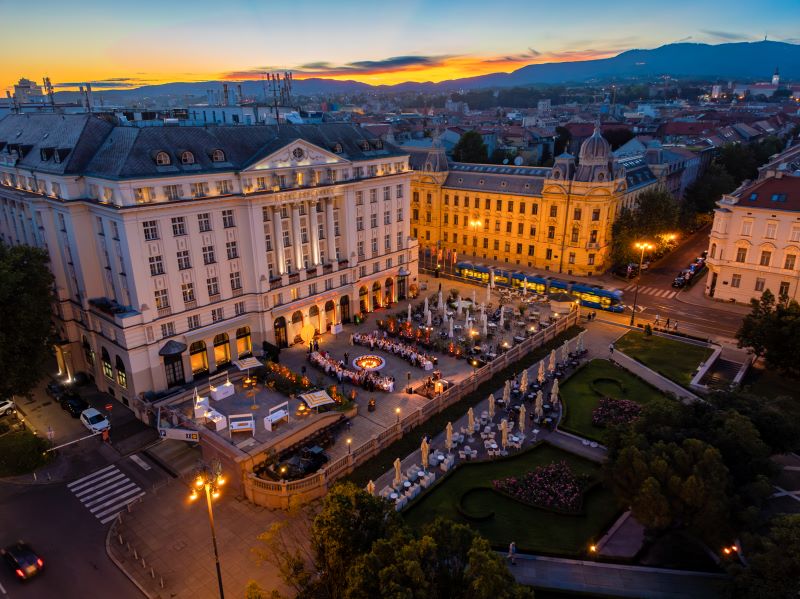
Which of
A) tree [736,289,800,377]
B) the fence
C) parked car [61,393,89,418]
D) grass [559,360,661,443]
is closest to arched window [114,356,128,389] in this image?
parked car [61,393,89,418]

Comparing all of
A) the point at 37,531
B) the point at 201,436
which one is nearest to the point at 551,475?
the point at 201,436

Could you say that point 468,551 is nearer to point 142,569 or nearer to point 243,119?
point 142,569

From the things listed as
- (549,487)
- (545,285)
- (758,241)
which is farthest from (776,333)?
(545,285)

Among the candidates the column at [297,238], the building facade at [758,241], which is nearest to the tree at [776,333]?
the building facade at [758,241]

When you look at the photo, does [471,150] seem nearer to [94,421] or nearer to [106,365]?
[106,365]

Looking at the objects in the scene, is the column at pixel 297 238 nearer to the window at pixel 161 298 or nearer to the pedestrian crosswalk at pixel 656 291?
the window at pixel 161 298
